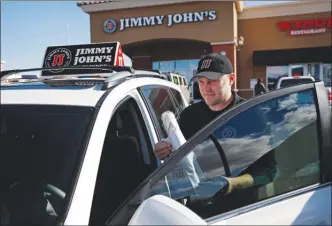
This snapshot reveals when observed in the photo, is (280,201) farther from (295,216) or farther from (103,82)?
(103,82)

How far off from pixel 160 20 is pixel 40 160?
19.1 metres

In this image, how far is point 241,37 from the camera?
21.0 meters

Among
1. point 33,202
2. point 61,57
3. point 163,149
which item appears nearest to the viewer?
point 33,202

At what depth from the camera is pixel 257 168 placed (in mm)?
2008

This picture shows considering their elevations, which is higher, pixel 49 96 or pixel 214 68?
pixel 214 68

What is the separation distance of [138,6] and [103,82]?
19.0 metres

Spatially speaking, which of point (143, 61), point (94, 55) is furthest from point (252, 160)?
point (143, 61)

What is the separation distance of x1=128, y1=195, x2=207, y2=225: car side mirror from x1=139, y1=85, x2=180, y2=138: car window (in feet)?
4.42

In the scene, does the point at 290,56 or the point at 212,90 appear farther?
the point at 290,56

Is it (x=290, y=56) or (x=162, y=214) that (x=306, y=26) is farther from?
(x=162, y=214)

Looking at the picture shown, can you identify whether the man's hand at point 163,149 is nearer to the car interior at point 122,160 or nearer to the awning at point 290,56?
the car interior at point 122,160

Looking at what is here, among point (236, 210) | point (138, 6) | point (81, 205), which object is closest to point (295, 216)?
point (236, 210)

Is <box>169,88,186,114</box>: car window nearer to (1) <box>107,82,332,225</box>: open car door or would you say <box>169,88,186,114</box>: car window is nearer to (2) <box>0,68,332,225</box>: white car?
(2) <box>0,68,332,225</box>: white car

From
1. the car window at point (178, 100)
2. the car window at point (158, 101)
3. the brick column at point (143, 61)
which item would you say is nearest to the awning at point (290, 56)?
the brick column at point (143, 61)
